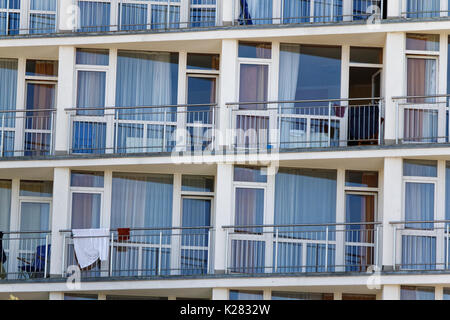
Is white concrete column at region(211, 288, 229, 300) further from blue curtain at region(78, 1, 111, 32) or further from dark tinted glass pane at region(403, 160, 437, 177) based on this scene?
blue curtain at region(78, 1, 111, 32)

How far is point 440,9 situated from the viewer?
111 feet

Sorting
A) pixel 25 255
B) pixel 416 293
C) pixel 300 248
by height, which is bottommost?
pixel 416 293

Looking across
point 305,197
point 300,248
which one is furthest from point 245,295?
point 305,197

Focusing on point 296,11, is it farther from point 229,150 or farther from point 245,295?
point 245,295

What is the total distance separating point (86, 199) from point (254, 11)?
17.9ft

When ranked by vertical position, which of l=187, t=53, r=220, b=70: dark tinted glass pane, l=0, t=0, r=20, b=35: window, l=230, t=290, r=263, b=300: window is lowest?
l=230, t=290, r=263, b=300: window

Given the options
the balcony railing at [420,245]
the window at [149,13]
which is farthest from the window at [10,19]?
the balcony railing at [420,245]

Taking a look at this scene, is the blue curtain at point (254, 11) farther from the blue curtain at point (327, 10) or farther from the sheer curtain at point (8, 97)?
the sheer curtain at point (8, 97)

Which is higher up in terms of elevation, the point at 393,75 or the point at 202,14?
the point at 202,14

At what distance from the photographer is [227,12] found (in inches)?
1357

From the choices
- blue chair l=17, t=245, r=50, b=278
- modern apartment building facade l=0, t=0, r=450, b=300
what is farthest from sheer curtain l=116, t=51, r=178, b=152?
blue chair l=17, t=245, r=50, b=278

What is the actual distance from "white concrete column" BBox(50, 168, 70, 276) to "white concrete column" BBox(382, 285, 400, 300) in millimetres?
6874

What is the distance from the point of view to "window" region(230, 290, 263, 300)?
3303 cm

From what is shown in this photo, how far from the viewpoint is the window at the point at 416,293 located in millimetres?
32375
